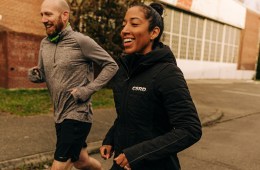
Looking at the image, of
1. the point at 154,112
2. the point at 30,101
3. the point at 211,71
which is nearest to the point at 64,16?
the point at 154,112

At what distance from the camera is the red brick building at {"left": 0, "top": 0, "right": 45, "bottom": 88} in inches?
426

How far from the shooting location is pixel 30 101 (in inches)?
360

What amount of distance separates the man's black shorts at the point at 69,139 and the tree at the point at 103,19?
8852 mm

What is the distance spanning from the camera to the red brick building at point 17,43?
1082 centimetres

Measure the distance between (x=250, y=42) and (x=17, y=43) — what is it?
2582 centimetres

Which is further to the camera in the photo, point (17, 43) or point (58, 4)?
point (17, 43)

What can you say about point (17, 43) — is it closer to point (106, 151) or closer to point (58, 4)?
point (58, 4)

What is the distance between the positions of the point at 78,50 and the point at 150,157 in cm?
168

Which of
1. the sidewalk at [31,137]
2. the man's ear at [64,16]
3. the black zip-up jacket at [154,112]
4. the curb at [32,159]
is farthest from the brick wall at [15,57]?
the black zip-up jacket at [154,112]

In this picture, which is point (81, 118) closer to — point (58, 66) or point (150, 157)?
point (58, 66)

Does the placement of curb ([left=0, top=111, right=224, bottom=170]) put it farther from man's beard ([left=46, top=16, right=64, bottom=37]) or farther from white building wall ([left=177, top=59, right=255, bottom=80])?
white building wall ([left=177, top=59, right=255, bottom=80])

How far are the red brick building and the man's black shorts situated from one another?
27.3 feet

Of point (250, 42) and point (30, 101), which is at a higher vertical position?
point (250, 42)

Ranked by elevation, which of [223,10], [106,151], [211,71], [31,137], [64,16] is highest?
[223,10]
